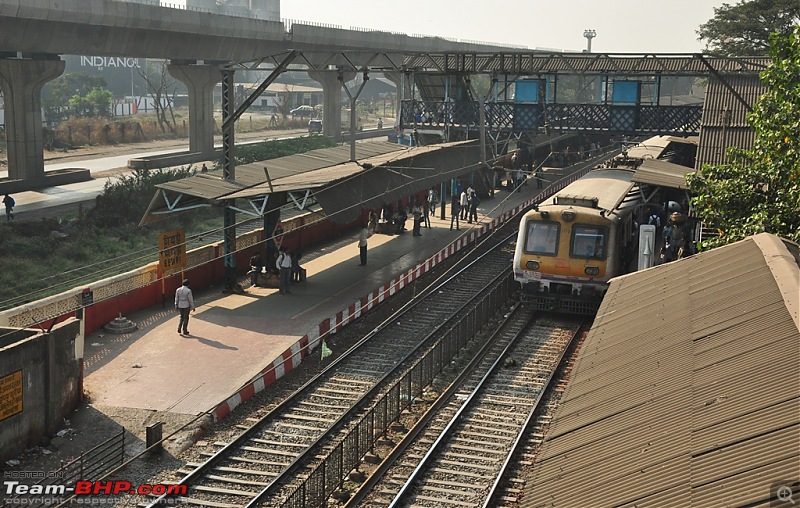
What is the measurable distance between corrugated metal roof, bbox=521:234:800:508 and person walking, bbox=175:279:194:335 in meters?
13.8

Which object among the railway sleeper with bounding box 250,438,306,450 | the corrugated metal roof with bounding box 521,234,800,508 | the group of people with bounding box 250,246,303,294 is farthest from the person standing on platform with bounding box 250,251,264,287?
the corrugated metal roof with bounding box 521,234,800,508

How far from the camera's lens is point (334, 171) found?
1231 inches

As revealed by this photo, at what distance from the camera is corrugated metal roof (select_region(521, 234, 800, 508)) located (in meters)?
6.16

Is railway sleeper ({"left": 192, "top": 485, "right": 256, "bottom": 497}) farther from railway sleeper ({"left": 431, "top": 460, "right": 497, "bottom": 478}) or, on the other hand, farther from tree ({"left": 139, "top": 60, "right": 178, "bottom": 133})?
tree ({"left": 139, "top": 60, "right": 178, "bottom": 133})

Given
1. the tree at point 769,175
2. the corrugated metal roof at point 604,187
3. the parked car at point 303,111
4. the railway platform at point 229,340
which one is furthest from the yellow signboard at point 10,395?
the parked car at point 303,111

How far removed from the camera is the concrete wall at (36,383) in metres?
15.3

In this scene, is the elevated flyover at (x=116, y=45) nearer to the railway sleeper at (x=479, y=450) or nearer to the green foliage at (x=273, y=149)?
the green foliage at (x=273, y=149)

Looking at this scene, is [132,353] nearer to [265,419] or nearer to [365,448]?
[265,419]

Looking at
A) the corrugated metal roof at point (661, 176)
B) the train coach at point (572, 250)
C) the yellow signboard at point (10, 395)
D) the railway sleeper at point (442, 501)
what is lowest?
the railway sleeper at point (442, 501)

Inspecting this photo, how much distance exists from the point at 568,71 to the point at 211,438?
2893cm

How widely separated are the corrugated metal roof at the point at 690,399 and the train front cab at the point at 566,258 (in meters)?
12.7

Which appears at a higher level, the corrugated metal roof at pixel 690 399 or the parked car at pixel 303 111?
the corrugated metal roof at pixel 690 399

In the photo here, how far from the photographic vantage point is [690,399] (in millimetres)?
7449

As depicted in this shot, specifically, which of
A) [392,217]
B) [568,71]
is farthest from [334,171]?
[568,71]
